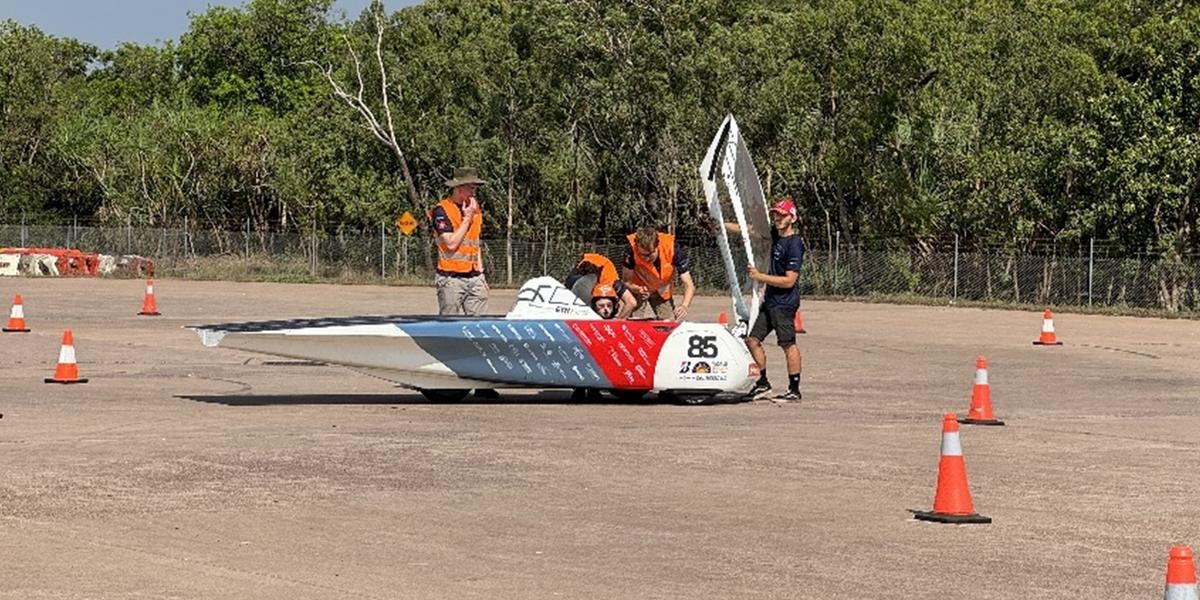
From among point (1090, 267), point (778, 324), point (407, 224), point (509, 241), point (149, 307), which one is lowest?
point (149, 307)

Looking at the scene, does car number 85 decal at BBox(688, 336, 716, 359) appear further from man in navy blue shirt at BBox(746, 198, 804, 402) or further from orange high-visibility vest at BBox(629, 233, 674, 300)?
orange high-visibility vest at BBox(629, 233, 674, 300)

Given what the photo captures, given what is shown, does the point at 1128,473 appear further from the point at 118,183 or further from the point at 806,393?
the point at 118,183

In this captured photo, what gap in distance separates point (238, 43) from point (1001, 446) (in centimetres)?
9165

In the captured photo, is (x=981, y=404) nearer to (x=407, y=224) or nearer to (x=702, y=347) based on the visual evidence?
(x=702, y=347)

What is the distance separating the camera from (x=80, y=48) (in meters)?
120

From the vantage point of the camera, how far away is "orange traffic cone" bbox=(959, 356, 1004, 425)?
17312 mm

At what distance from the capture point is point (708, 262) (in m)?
55.3

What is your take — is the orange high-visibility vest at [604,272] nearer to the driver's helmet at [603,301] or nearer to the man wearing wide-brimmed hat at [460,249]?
the driver's helmet at [603,301]

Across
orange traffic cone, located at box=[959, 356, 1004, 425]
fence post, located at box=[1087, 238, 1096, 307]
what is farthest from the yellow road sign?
orange traffic cone, located at box=[959, 356, 1004, 425]

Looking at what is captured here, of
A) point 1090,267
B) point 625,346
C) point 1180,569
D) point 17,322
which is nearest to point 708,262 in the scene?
point 1090,267

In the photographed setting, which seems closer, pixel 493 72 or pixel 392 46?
pixel 493 72

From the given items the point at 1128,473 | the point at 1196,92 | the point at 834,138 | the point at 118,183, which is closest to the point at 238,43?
the point at 118,183

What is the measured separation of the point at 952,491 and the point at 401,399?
8397 millimetres

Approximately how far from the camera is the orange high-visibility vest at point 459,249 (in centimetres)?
1972
